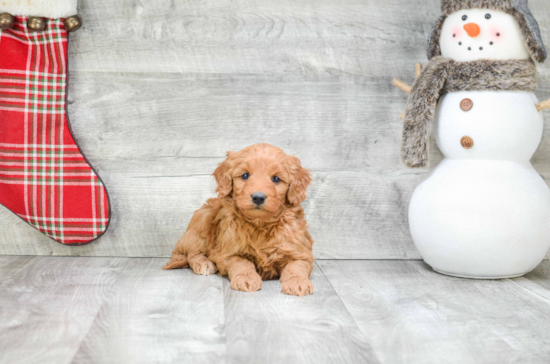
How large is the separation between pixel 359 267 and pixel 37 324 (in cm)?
118

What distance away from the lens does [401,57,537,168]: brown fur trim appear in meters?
1.76

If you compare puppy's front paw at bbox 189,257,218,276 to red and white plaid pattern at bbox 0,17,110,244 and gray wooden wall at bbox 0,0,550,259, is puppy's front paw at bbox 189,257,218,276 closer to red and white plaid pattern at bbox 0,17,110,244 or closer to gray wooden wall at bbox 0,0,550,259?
gray wooden wall at bbox 0,0,550,259

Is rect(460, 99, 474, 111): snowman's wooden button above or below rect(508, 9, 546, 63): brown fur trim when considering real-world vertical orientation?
below

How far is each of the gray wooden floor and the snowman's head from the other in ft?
2.56

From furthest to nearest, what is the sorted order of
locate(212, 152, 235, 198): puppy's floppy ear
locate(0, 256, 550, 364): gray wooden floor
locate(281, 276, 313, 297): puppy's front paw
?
locate(212, 152, 235, 198): puppy's floppy ear → locate(281, 276, 313, 297): puppy's front paw → locate(0, 256, 550, 364): gray wooden floor

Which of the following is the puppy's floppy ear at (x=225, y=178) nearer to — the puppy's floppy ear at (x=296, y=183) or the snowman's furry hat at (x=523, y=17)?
the puppy's floppy ear at (x=296, y=183)

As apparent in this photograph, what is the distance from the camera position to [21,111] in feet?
6.49

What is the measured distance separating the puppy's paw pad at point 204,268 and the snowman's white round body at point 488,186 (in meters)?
0.76

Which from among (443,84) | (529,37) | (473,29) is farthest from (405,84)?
(529,37)

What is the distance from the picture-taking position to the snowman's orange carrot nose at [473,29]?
69.8 inches

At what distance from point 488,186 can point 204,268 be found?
Answer: 1000 mm

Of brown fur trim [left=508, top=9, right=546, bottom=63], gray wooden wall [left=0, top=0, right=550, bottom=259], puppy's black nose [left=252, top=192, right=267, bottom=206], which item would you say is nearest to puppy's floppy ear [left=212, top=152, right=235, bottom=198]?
puppy's black nose [left=252, top=192, right=267, bottom=206]

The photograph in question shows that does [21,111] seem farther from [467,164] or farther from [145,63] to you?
[467,164]

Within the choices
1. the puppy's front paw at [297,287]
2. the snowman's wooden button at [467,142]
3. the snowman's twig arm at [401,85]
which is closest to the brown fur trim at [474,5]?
the snowman's twig arm at [401,85]
